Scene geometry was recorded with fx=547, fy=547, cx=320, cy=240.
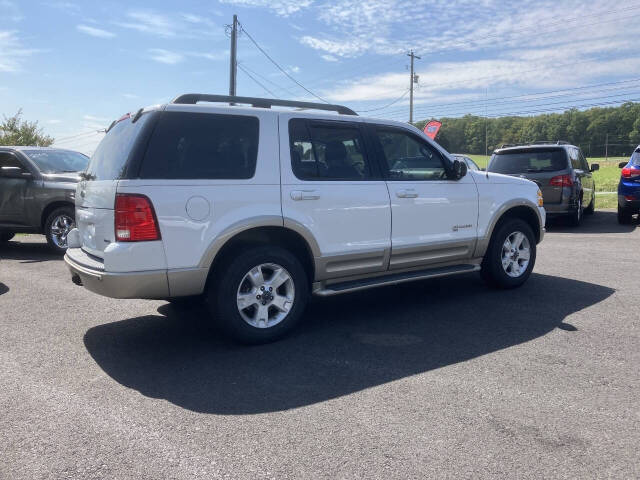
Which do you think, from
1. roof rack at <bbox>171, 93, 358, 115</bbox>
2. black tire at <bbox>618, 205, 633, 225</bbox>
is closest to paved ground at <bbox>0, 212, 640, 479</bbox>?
roof rack at <bbox>171, 93, 358, 115</bbox>

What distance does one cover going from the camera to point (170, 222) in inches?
159

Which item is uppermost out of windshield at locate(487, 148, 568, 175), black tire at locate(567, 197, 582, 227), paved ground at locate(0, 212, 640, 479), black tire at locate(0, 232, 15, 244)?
windshield at locate(487, 148, 568, 175)

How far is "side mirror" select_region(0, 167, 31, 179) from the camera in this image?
9461 millimetres

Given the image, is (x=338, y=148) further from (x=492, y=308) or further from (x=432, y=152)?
(x=492, y=308)

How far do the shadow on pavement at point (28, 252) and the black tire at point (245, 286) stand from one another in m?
5.90

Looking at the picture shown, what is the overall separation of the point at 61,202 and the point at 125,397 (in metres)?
6.95

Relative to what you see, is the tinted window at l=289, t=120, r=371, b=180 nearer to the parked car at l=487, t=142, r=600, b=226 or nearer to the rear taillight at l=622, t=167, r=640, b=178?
the parked car at l=487, t=142, r=600, b=226

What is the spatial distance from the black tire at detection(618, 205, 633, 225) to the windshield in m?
1.87

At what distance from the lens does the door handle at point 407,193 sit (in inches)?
205

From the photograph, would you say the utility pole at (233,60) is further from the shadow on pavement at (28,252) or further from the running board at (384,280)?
the running board at (384,280)

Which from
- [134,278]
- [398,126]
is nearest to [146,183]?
[134,278]

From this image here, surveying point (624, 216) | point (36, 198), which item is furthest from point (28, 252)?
point (624, 216)

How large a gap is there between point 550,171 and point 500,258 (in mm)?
6517

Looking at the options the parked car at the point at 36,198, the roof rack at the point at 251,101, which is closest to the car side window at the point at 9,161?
the parked car at the point at 36,198
